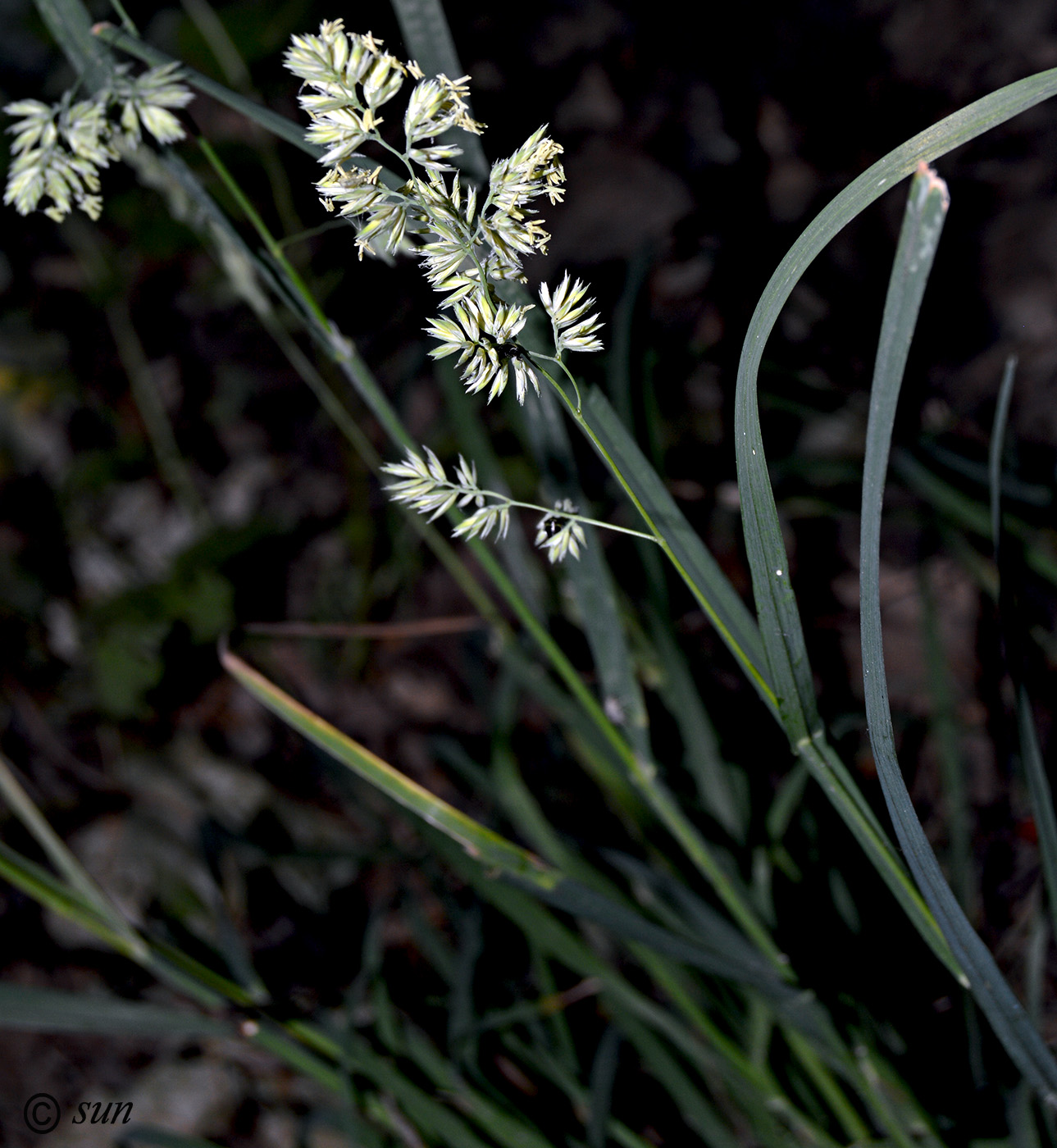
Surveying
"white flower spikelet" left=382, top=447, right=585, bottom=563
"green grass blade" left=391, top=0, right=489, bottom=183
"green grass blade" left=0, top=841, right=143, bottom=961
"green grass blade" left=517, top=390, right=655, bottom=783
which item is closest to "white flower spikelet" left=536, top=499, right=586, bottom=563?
"white flower spikelet" left=382, top=447, right=585, bottom=563

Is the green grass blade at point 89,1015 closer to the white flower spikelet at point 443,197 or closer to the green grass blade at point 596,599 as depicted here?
the green grass blade at point 596,599

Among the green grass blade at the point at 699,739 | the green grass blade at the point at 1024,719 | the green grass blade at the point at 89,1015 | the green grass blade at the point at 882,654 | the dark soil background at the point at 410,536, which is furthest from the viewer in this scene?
the dark soil background at the point at 410,536

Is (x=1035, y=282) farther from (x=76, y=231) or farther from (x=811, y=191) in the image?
(x=76, y=231)

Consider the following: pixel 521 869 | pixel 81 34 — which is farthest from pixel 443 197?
pixel 521 869

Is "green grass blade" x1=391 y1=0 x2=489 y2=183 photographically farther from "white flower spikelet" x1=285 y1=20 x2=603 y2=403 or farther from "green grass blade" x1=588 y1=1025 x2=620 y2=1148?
"green grass blade" x1=588 y1=1025 x2=620 y2=1148

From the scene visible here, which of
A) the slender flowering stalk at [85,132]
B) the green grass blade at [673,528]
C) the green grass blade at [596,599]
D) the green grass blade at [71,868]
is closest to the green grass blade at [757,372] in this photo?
the green grass blade at [673,528]

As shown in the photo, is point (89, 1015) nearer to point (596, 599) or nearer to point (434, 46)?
point (596, 599)

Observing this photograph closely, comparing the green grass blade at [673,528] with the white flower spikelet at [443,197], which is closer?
the white flower spikelet at [443,197]

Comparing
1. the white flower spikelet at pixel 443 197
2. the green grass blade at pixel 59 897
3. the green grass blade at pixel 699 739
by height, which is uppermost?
the white flower spikelet at pixel 443 197
